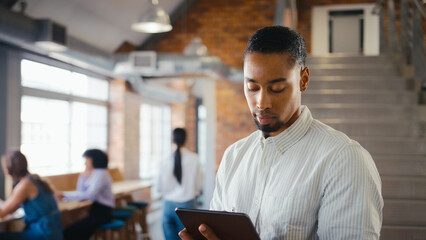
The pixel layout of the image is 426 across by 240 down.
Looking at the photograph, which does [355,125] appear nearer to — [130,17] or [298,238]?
[298,238]

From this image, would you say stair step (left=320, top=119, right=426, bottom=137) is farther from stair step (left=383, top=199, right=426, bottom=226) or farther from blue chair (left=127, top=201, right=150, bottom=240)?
blue chair (left=127, top=201, right=150, bottom=240)

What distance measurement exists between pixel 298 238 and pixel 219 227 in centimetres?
21

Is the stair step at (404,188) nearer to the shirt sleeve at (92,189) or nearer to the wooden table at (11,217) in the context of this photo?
the shirt sleeve at (92,189)

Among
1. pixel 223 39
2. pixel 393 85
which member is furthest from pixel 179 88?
pixel 393 85

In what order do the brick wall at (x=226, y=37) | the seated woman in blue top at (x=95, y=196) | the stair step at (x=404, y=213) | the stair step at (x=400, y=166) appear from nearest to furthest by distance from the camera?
the stair step at (x=404, y=213), the stair step at (x=400, y=166), the seated woman in blue top at (x=95, y=196), the brick wall at (x=226, y=37)

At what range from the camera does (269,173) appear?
1.23 m

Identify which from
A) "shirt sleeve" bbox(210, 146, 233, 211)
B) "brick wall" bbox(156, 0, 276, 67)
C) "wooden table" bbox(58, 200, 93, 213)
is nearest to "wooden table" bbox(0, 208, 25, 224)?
"wooden table" bbox(58, 200, 93, 213)

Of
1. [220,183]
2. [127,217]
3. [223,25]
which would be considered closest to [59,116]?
[127,217]

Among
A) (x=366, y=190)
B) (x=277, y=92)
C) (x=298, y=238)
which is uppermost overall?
(x=277, y=92)

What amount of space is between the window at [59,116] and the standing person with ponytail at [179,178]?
92.3 inches

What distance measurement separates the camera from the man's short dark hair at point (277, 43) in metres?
1.14

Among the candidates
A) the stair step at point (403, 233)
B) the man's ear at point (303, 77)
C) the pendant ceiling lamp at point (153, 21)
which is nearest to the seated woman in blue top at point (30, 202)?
the pendant ceiling lamp at point (153, 21)

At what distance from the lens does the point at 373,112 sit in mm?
4297

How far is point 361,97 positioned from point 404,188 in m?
1.43
